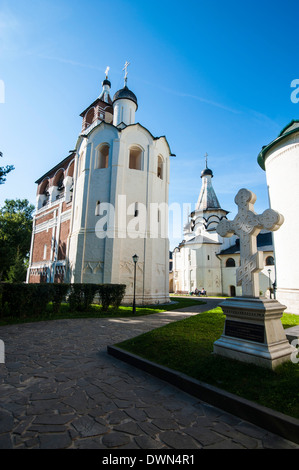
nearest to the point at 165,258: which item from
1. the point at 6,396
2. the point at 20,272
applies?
the point at 6,396

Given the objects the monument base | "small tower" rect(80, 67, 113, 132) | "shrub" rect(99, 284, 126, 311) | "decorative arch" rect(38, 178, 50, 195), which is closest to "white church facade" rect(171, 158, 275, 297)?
"small tower" rect(80, 67, 113, 132)

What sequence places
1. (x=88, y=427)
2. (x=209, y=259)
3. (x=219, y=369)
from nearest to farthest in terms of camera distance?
1. (x=88, y=427)
2. (x=219, y=369)
3. (x=209, y=259)

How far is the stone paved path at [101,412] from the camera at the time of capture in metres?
2.50

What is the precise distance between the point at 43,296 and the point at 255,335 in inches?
364

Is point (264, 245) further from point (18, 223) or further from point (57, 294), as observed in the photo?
point (18, 223)

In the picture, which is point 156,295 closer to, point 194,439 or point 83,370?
point 83,370

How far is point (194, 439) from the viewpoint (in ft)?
8.34

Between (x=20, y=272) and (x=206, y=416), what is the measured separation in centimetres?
3175

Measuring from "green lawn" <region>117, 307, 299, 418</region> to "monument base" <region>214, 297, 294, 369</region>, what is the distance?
147 millimetres

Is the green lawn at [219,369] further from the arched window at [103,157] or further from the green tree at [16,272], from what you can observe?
the green tree at [16,272]

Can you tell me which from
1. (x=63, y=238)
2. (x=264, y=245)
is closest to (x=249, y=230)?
→ (x=63, y=238)

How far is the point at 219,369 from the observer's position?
12.9 ft

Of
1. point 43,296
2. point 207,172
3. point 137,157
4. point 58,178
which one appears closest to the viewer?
point 43,296

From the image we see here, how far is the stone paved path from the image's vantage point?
2502mm
